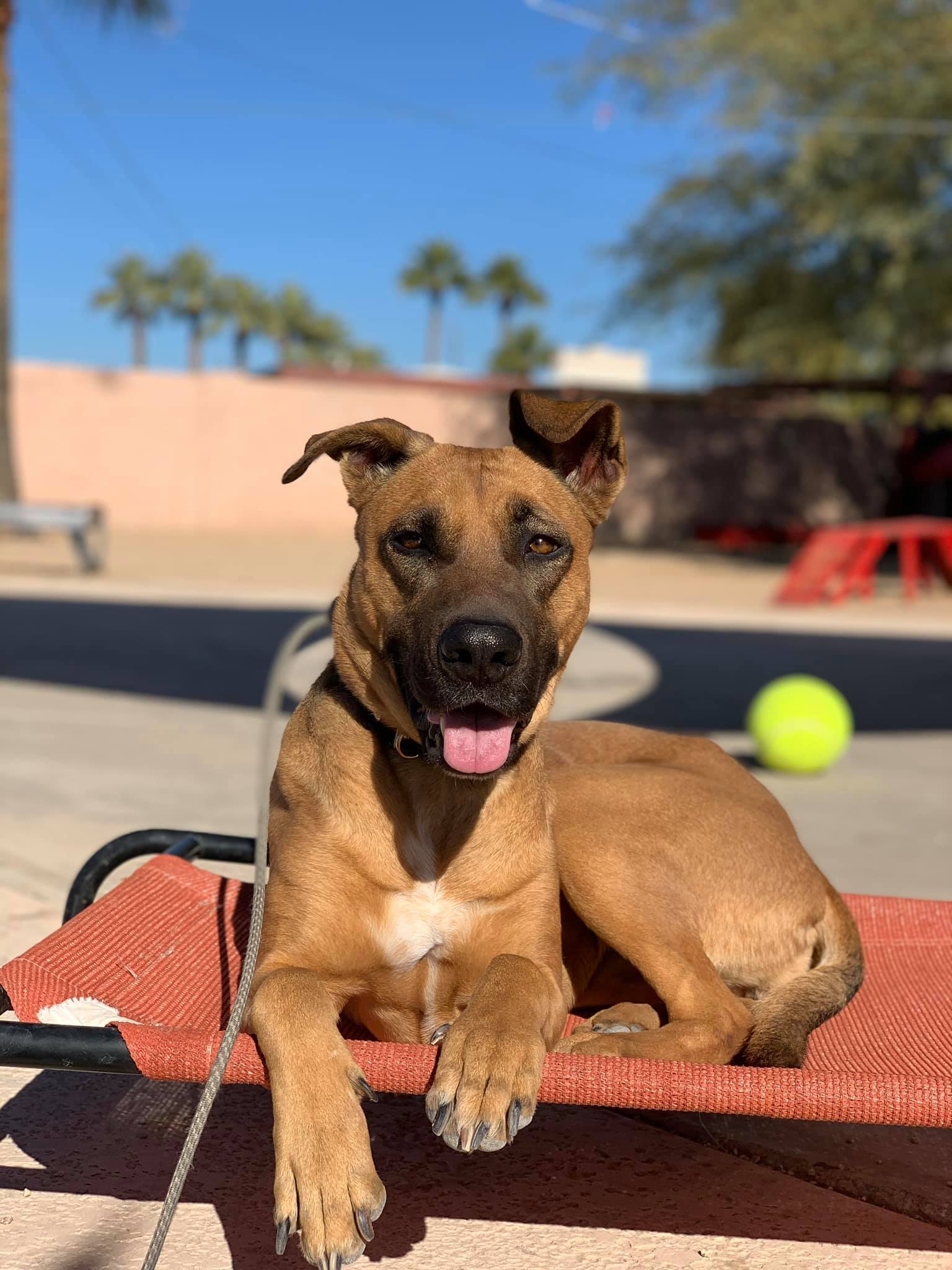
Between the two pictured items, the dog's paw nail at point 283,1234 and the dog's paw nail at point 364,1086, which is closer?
the dog's paw nail at point 283,1234

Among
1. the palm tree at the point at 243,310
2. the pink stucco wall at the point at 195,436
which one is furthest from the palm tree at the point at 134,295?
the pink stucco wall at the point at 195,436

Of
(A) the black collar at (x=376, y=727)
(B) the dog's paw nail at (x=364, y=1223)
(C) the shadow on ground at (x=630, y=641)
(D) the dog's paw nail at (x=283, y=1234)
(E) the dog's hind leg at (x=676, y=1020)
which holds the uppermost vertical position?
(A) the black collar at (x=376, y=727)

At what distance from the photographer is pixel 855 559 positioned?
18891 millimetres

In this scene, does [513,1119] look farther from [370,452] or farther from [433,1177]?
[370,452]

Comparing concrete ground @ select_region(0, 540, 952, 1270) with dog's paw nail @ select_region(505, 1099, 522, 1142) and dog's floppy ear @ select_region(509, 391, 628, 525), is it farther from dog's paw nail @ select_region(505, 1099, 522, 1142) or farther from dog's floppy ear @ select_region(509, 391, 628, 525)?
dog's floppy ear @ select_region(509, 391, 628, 525)

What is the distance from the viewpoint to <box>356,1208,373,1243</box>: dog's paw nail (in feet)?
7.84

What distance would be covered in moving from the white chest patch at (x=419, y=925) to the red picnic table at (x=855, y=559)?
14.5 metres

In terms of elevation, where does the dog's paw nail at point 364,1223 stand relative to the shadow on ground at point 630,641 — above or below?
above

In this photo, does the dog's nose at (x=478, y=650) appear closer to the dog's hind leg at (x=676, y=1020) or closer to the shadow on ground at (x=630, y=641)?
the dog's hind leg at (x=676, y=1020)

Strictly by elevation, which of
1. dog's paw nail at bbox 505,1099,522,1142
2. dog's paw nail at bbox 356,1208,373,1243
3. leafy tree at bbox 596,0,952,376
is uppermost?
leafy tree at bbox 596,0,952,376

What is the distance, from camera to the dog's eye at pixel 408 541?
306 cm

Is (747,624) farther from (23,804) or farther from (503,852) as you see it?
(503,852)

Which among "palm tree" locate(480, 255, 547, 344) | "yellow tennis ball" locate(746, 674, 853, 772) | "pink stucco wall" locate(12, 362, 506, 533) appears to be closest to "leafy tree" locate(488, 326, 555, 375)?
"palm tree" locate(480, 255, 547, 344)

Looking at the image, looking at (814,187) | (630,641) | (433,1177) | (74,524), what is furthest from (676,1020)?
(814,187)
